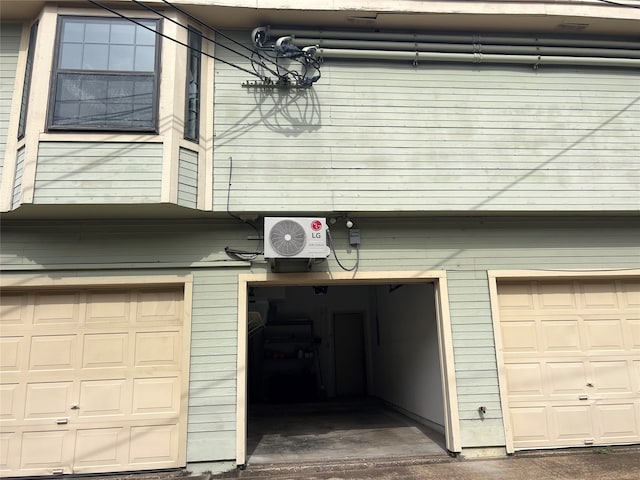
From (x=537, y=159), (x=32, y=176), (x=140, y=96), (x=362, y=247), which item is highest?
(x=140, y=96)

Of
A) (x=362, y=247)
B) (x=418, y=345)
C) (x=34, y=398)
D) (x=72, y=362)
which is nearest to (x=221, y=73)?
(x=362, y=247)

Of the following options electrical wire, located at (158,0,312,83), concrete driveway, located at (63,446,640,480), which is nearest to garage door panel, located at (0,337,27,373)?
concrete driveway, located at (63,446,640,480)

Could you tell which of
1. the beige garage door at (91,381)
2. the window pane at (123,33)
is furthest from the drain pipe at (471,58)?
the beige garage door at (91,381)

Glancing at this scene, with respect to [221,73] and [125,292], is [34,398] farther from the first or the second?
[221,73]

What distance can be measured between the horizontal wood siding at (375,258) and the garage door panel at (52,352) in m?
0.77

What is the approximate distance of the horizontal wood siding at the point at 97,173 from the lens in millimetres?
4805

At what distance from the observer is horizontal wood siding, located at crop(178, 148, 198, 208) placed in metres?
5.05

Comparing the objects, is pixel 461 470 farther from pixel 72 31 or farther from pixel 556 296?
pixel 72 31

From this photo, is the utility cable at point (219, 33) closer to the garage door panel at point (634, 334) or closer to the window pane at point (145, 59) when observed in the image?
the window pane at point (145, 59)

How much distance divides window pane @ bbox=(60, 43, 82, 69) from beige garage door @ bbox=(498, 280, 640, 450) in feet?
19.3

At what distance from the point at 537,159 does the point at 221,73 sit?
13.9 feet

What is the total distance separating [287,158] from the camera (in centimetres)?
552

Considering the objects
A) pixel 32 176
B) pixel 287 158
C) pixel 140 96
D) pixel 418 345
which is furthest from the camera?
pixel 418 345

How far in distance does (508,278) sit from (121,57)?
546cm
